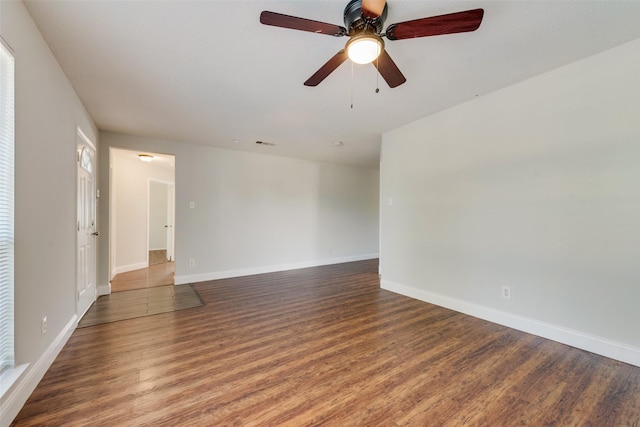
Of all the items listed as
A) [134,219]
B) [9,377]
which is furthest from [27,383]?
[134,219]

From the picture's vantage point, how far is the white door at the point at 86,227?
2.85 metres

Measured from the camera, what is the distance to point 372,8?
1413 millimetres

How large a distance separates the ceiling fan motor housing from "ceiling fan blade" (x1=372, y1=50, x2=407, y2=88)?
6.0 inches

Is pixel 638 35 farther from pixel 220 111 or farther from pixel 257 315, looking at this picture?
pixel 257 315

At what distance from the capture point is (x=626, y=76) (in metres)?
2.09

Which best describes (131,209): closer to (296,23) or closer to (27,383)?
(27,383)

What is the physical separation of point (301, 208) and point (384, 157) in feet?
7.81

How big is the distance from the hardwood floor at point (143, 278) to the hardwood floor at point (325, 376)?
1678mm

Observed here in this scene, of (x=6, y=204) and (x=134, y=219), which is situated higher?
(x=6, y=204)

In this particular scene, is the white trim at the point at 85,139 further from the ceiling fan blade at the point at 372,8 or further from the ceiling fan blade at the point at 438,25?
the ceiling fan blade at the point at 438,25

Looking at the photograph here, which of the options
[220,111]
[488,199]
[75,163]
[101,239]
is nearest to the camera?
[75,163]

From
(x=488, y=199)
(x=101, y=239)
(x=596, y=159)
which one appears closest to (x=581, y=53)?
(x=596, y=159)

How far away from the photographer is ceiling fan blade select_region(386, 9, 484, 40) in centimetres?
142

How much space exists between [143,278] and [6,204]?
384 centimetres
